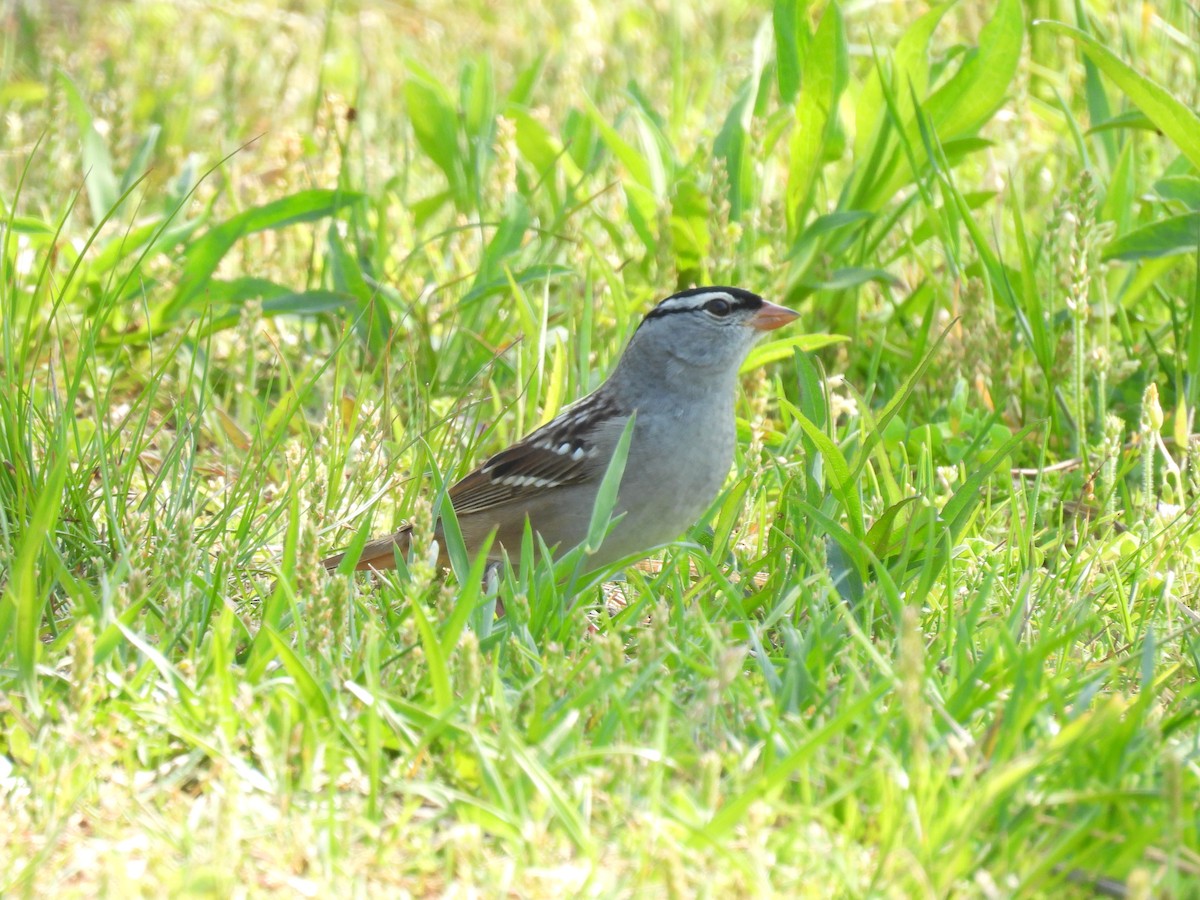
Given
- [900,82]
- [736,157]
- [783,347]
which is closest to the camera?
[783,347]

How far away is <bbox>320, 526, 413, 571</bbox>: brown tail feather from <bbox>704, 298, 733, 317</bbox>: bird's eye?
1.11m

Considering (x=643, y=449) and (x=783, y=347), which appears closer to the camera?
(x=643, y=449)

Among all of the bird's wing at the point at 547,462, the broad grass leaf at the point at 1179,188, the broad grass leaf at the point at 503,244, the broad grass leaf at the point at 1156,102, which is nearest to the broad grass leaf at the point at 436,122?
the broad grass leaf at the point at 503,244

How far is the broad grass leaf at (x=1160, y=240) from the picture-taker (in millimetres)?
4551

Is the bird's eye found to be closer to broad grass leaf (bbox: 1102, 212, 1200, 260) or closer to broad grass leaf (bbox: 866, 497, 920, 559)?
broad grass leaf (bbox: 866, 497, 920, 559)

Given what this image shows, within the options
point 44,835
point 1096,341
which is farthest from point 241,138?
point 44,835

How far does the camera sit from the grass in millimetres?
2402

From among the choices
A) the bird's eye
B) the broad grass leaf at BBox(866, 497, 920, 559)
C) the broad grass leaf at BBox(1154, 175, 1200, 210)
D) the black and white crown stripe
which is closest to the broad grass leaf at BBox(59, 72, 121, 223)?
the black and white crown stripe

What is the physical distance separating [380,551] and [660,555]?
0.76 metres

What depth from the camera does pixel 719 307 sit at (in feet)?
14.4

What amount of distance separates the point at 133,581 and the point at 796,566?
5.09 feet

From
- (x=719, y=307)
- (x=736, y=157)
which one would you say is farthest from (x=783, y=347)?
(x=736, y=157)

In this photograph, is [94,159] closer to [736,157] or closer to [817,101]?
[736,157]

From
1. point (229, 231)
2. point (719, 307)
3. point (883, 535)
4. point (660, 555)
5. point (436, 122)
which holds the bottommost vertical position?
point (660, 555)
